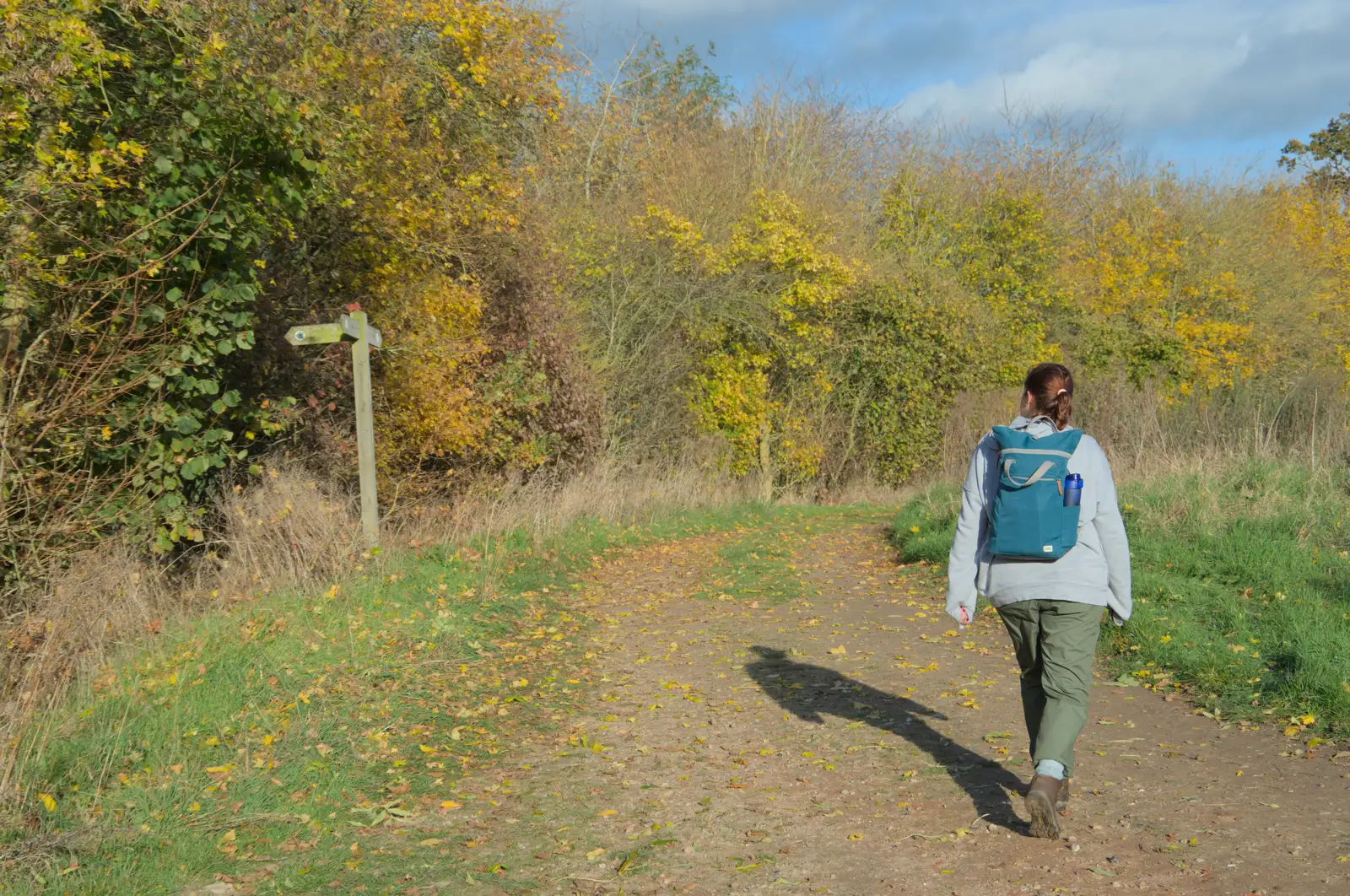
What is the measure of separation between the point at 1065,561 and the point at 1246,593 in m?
4.20

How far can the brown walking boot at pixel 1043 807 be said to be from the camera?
458 cm

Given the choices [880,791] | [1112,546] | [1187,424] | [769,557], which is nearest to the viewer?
[1112,546]

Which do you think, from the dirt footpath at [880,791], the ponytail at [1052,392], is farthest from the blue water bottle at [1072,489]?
the dirt footpath at [880,791]

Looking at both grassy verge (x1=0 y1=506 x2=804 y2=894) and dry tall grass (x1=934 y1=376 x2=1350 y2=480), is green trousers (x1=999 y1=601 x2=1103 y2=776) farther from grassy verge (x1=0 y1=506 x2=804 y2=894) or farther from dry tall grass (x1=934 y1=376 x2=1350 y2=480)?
dry tall grass (x1=934 y1=376 x2=1350 y2=480)

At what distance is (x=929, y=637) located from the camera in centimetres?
874

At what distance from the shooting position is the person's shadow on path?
5.25m

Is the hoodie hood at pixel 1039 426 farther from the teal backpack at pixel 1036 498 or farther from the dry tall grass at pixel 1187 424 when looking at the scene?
the dry tall grass at pixel 1187 424

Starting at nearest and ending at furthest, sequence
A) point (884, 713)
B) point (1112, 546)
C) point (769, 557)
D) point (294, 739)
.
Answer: point (1112, 546) → point (294, 739) → point (884, 713) → point (769, 557)

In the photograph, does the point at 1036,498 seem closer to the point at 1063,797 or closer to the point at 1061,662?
the point at 1061,662

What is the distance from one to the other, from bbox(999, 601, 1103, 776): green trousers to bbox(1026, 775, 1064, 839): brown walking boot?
117mm

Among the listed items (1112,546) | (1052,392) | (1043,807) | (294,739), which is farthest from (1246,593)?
(294,739)

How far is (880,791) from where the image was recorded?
535 cm

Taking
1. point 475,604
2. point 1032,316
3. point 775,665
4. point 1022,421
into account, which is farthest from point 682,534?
point 1032,316

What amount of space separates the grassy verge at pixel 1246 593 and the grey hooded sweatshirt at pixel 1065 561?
196cm
